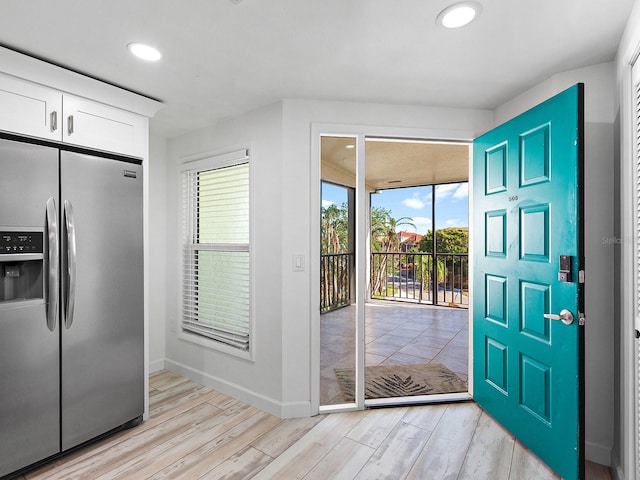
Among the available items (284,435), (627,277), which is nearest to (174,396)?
(284,435)

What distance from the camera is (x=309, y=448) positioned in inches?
82.8

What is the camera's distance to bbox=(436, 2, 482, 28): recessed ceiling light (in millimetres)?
1445

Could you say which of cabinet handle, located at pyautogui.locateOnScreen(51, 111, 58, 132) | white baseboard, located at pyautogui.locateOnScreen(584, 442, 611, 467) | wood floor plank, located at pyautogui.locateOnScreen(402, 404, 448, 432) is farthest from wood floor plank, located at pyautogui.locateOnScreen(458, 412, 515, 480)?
cabinet handle, located at pyautogui.locateOnScreen(51, 111, 58, 132)

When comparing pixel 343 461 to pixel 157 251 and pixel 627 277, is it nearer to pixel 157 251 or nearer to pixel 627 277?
pixel 627 277

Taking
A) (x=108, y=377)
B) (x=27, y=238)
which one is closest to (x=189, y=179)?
(x=27, y=238)

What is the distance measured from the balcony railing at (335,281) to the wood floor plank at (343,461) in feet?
3.07

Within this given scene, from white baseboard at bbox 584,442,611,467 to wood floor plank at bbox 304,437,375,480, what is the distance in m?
1.25

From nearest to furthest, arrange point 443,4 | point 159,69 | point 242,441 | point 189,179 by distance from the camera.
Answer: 1. point 443,4
2. point 159,69
3. point 242,441
4. point 189,179

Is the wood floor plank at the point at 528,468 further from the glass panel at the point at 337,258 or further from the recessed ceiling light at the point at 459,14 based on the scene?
the recessed ceiling light at the point at 459,14

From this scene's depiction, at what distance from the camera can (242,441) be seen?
2.19 metres

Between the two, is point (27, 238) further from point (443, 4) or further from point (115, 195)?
point (443, 4)

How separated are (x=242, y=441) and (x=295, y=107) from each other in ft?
7.62

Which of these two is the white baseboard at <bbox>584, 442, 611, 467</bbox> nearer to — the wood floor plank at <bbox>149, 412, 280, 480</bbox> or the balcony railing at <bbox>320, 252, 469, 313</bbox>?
the wood floor plank at <bbox>149, 412, 280, 480</bbox>

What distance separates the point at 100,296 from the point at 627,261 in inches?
116
